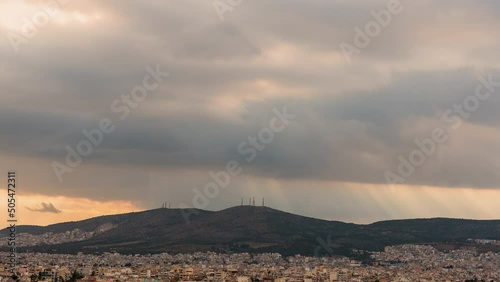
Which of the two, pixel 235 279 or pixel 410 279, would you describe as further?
pixel 410 279

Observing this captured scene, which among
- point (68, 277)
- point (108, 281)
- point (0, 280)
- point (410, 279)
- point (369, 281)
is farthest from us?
point (410, 279)

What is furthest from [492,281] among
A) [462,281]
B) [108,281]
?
[108,281]

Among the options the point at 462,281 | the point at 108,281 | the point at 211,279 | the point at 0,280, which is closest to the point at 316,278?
the point at 211,279

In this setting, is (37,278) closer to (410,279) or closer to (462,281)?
(410,279)

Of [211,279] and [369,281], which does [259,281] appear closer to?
[211,279]

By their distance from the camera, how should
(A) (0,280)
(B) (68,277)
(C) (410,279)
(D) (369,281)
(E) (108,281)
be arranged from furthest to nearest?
(C) (410,279) < (D) (369,281) < (B) (68,277) < (E) (108,281) < (A) (0,280)

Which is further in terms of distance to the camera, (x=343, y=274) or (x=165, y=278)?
(x=343, y=274)

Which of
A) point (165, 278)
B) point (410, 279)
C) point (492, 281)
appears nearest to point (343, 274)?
point (410, 279)

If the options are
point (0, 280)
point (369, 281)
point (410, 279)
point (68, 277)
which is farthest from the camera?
point (410, 279)

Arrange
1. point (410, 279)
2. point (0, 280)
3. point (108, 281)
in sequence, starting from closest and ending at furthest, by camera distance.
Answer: point (0, 280)
point (108, 281)
point (410, 279)
